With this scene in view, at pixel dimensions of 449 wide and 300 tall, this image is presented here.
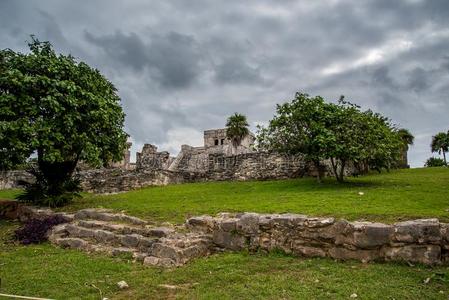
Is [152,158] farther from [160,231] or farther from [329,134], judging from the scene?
[160,231]

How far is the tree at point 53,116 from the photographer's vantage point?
15.0 m

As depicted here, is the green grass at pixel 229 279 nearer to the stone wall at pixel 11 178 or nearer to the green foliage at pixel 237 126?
the stone wall at pixel 11 178

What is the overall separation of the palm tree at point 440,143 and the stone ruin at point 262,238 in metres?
53.8

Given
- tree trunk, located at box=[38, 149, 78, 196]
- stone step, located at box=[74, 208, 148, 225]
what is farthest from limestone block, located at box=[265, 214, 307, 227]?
tree trunk, located at box=[38, 149, 78, 196]

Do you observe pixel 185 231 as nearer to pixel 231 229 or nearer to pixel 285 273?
pixel 231 229

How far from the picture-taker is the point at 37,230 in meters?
12.9

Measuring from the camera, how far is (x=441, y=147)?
188 feet

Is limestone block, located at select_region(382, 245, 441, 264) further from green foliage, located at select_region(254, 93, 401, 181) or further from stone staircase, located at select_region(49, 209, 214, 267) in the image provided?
green foliage, located at select_region(254, 93, 401, 181)

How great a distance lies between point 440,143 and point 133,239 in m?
58.2

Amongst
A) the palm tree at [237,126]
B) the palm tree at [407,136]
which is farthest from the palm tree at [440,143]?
the palm tree at [237,126]

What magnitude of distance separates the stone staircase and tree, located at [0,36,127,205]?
3695mm

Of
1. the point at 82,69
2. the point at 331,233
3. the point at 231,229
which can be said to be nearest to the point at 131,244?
the point at 231,229

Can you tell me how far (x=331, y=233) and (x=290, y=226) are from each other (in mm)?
1099

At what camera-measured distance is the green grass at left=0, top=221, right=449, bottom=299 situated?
729 centimetres
